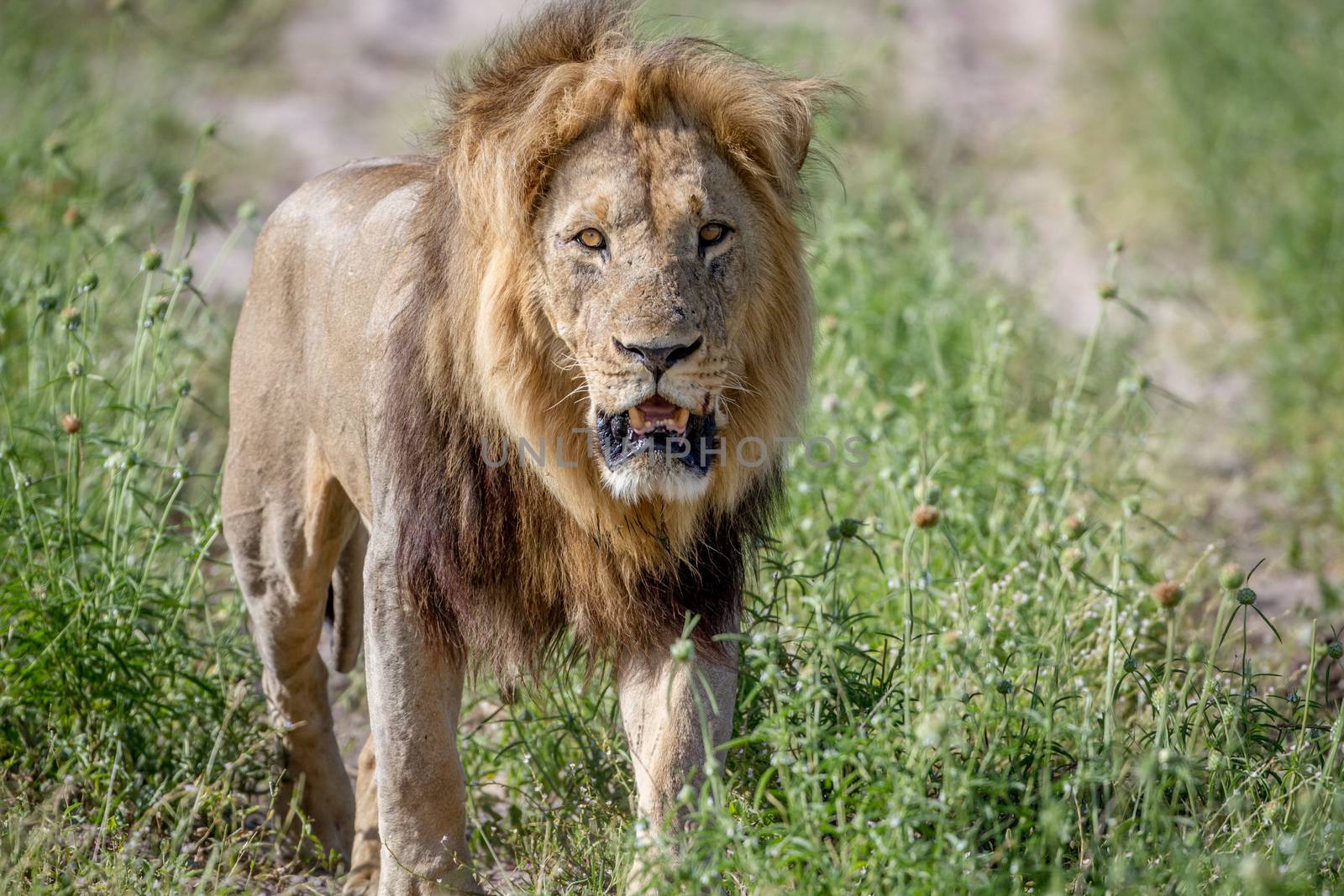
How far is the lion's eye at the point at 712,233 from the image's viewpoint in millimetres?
2951

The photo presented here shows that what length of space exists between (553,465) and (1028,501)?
2.23 meters

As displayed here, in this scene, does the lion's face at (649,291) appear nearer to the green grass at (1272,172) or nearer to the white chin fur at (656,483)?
the white chin fur at (656,483)

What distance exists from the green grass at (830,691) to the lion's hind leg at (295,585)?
10cm

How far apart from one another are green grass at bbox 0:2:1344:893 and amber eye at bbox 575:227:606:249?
72cm

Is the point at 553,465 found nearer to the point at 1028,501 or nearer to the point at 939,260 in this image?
the point at 1028,501

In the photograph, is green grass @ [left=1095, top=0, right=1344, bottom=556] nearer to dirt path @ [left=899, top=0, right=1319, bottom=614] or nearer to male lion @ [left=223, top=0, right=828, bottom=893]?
dirt path @ [left=899, top=0, right=1319, bottom=614]

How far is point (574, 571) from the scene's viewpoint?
315 cm

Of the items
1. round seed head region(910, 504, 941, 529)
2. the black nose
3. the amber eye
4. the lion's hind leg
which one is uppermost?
the amber eye

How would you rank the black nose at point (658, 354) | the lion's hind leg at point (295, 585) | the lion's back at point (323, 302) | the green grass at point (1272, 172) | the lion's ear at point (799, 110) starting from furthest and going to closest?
the green grass at point (1272, 172), the lion's hind leg at point (295, 585), the lion's back at point (323, 302), the lion's ear at point (799, 110), the black nose at point (658, 354)

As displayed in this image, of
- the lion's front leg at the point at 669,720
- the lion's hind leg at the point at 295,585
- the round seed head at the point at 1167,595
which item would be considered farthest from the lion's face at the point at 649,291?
the lion's hind leg at the point at 295,585

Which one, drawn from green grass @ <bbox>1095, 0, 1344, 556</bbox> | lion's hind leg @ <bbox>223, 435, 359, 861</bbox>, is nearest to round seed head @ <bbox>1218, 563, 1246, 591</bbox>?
lion's hind leg @ <bbox>223, 435, 359, 861</bbox>

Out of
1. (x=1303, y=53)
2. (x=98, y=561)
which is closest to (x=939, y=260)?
(x=98, y=561)

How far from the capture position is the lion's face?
2.81m

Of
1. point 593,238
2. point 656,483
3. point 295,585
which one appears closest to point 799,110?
point 593,238
